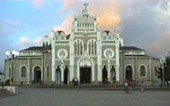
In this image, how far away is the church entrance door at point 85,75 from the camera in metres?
82.5

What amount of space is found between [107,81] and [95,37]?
35.1ft

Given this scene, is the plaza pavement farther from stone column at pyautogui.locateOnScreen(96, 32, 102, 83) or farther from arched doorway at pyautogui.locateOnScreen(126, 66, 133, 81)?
arched doorway at pyautogui.locateOnScreen(126, 66, 133, 81)

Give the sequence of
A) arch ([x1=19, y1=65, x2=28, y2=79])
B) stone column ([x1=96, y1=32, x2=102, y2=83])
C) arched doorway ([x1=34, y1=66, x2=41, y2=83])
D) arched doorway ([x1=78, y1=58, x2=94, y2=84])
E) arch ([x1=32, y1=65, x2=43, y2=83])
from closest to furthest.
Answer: stone column ([x1=96, y1=32, x2=102, y2=83]) → arched doorway ([x1=78, y1=58, x2=94, y2=84]) → arch ([x1=32, y1=65, x2=43, y2=83]) → arch ([x1=19, y1=65, x2=28, y2=79]) → arched doorway ([x1=34, y1=66, x2=41, y2=83])

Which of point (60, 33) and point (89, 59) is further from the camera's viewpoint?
point (60, 33)

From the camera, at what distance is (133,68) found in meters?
85.1

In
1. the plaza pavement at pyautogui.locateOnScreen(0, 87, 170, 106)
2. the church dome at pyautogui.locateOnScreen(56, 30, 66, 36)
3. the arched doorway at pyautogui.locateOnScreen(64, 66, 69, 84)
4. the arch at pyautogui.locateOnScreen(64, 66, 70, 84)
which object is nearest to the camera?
the plaza pavement at pyautogui.locateOnScreen(0, 87, 170, 106)

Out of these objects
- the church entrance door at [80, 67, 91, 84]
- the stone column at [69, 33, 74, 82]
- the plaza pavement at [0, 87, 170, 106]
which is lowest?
the plaza pavement at [0, 87, 170, 106]

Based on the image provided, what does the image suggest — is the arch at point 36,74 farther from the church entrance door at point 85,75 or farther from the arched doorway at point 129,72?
the arched doorway at point 129,72

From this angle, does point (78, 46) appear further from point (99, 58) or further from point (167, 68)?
point (167, 68)

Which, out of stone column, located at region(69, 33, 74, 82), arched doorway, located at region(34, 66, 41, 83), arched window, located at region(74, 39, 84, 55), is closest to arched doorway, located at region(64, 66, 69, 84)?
stone column, located at region(69, 33, 74, 82)

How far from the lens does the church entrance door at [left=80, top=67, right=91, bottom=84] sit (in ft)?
271

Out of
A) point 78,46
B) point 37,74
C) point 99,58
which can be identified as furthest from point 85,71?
point 37,74

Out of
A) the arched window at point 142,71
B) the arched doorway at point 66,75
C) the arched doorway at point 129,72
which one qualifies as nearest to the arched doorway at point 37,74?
the arched doorway at point 66,75

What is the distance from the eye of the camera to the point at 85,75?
83000 millimetres
